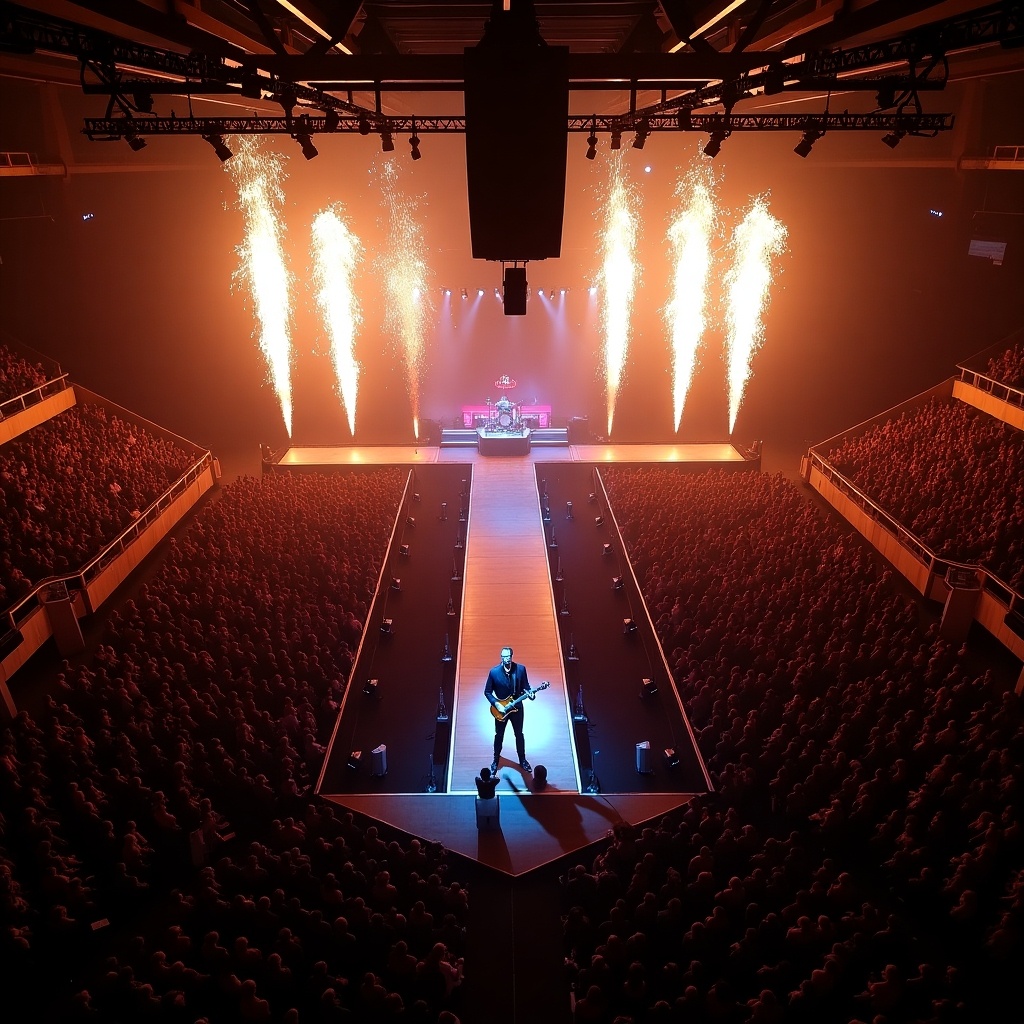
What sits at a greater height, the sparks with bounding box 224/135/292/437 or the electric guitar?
the sparks with bounding box 224/135/292/437

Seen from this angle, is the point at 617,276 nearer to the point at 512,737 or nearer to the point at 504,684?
the point at 512,737

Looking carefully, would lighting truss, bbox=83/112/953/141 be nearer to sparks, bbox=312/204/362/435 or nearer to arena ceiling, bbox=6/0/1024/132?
arena ceiling, bbox=6/0/1024/132

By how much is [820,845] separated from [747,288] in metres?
18.1

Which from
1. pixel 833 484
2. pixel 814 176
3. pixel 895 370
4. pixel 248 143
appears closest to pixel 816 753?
pixel 833 484

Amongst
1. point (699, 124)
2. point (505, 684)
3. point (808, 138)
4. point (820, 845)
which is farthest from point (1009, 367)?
point (505, 684)

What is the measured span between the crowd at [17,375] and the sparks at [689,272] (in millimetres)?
16708

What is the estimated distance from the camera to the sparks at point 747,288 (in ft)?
68.4

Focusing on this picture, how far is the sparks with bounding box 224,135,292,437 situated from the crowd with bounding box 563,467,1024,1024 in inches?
626

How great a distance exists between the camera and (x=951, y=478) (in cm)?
1296

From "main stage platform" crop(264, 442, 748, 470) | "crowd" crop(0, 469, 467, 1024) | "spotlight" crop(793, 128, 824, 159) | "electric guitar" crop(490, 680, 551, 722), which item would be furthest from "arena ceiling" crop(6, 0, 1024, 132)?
"main stage platform" crop(264, 442, 748, 470)

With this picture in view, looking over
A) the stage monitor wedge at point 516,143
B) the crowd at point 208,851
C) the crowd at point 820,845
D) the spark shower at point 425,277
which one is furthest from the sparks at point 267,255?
the stage monitor wedge at point 516,143

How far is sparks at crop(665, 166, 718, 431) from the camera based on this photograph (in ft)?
69.4

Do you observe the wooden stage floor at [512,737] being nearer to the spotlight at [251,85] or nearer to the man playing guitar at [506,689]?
the man playing guitar at [506,689]

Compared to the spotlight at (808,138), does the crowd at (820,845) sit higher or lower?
lower
